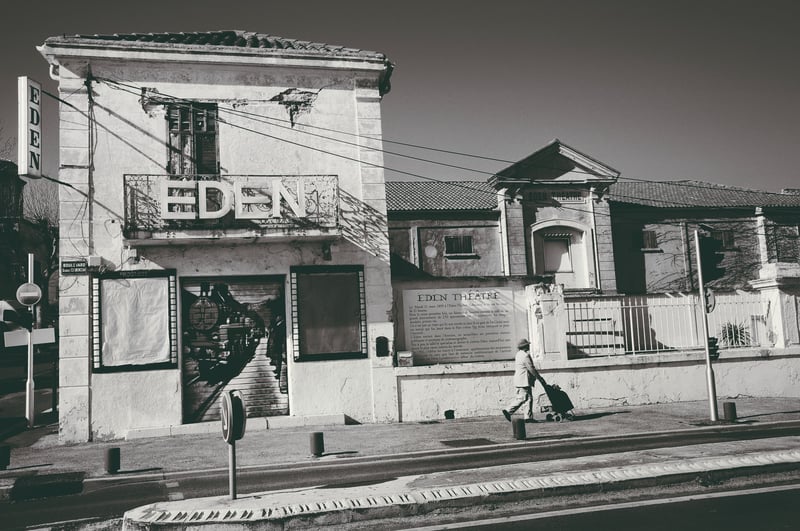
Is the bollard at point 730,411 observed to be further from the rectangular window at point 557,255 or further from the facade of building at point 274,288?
the rectangular window at point 557,255

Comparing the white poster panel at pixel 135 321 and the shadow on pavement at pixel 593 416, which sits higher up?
the white poster panel at pixel 135 321

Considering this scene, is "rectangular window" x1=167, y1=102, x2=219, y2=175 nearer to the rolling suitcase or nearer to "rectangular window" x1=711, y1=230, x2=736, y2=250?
the rolling suitcase

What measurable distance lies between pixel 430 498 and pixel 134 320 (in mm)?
9471

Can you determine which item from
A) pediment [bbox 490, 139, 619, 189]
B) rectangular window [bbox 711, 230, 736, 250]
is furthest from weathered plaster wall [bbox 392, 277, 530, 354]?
rectangular window [bbox 711, 230, 736, 250]

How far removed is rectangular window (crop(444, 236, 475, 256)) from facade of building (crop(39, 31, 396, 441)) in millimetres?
13630

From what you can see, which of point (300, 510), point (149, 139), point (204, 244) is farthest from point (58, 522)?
point (149, 139)

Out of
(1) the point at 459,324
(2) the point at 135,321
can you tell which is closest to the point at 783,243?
(1) the point at 459,324

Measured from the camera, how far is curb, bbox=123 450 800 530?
660cm

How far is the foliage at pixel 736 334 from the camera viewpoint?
17328 millimetres

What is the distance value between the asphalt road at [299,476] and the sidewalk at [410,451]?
21.1 inches

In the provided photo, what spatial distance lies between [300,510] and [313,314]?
8.60m

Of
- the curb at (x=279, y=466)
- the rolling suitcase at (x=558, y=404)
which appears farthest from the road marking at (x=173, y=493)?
the rolling suitcase at (x=558, y=404)

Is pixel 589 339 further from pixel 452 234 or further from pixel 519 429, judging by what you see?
pixel 452 234

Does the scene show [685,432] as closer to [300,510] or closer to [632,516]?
[632,516]
